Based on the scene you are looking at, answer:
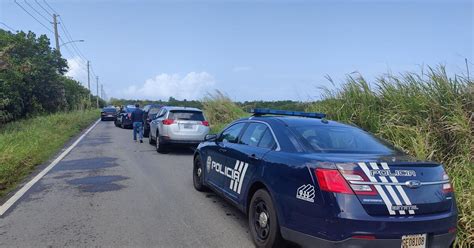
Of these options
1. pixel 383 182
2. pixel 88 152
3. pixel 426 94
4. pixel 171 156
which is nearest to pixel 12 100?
pixel 88 152

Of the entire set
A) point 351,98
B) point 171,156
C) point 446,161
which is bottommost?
point 171,156

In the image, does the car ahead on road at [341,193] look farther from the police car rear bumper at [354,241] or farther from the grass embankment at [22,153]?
the grass embankment at [22,153]

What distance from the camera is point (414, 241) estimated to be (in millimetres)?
3855

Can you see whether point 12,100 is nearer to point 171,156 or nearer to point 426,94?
point 171,156

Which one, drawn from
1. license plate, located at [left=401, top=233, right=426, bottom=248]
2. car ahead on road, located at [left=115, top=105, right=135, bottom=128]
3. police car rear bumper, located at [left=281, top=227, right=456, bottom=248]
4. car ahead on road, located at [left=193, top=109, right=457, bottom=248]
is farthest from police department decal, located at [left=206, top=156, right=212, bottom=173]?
car ahead on road, located at [left=115, top=105, right=135, bottom=128]

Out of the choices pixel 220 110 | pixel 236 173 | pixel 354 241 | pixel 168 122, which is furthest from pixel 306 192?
pixel 220 110

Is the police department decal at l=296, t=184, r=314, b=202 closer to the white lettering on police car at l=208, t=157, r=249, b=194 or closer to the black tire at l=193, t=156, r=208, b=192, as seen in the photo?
the white lettering on police car at l=208, t=157, r=249, b=194

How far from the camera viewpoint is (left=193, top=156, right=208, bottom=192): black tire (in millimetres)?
7672

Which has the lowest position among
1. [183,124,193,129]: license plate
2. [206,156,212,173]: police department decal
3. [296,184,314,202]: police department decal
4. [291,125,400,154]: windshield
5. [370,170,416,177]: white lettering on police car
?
[206,156,212,173]: police department decal

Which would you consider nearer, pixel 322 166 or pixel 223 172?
pixel 322 166

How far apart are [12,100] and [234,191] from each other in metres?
20.0

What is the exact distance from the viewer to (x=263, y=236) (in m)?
4.83

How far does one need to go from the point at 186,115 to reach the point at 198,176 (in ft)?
20.4

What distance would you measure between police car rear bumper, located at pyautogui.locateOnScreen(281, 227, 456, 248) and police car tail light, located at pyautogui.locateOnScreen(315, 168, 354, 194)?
0.45 m
